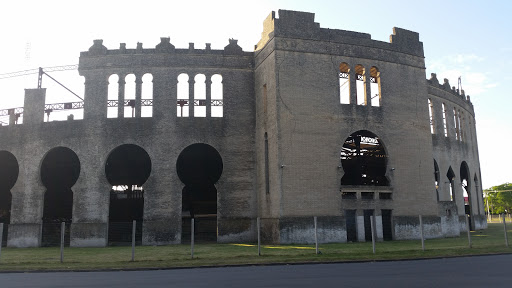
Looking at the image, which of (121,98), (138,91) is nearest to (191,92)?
(138,91)

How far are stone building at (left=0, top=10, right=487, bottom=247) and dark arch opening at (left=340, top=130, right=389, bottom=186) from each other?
47cm

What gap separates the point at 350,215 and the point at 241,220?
24.3 ft

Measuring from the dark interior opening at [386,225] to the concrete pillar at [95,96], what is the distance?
20.7 metres

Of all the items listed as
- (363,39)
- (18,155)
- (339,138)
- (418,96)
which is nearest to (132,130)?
(18,155)

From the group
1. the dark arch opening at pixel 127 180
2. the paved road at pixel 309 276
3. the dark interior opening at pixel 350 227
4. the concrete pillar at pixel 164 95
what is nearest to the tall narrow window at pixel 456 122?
the dark interior opening at pixel 350 227

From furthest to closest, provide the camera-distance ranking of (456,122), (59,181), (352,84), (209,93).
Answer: (456,122)
(59,181)
(209,93)
(352,84)

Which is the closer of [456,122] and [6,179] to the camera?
[6,179]

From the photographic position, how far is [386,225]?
104 feet

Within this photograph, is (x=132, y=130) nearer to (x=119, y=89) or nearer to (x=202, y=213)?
(x=119, y=89)

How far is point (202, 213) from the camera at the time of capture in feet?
133

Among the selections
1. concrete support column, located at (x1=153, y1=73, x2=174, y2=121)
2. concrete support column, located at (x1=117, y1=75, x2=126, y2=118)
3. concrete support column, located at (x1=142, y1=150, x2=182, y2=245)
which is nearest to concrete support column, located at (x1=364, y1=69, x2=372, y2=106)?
concrete support column, located at (x1=153, y1=73, x2=174, y2=121)

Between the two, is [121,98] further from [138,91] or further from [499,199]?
[499,199]

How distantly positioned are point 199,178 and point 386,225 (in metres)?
16.1

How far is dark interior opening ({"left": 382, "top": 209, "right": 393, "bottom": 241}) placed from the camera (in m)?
31.4
